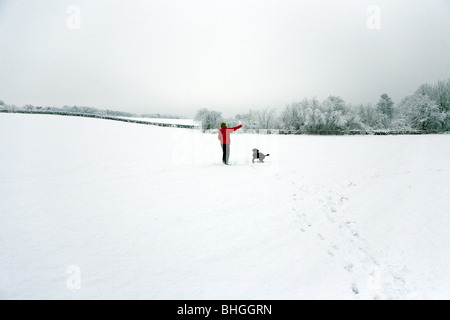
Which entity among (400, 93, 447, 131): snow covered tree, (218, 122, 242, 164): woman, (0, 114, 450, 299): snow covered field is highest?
(400, 93, 447, 131): snow covered tree

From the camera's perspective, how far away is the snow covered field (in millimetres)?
3867

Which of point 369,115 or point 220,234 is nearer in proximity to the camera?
point 220,234

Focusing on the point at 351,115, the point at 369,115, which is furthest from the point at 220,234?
the point at 369,115

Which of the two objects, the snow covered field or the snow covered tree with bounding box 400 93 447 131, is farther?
the snow covered tree with bounding box 400 93 447 131

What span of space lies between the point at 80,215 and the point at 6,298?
254 cm

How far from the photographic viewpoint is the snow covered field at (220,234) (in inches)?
152

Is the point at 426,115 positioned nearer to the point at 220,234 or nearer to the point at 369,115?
the point at 369,115

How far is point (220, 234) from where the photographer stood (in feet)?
17.2

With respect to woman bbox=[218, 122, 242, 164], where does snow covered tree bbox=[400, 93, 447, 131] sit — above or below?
above

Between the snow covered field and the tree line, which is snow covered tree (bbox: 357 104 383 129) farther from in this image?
the snow covered field

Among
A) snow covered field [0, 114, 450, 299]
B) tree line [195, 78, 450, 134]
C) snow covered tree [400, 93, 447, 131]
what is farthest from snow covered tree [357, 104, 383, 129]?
snow covered field [0, 114, 450, 299]

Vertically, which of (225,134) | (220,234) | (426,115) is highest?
(426,115)

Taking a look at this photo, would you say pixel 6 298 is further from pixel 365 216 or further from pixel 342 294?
pixel 365 216

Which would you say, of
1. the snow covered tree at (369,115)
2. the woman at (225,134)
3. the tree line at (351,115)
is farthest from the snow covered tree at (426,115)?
the woman at (225,134)
